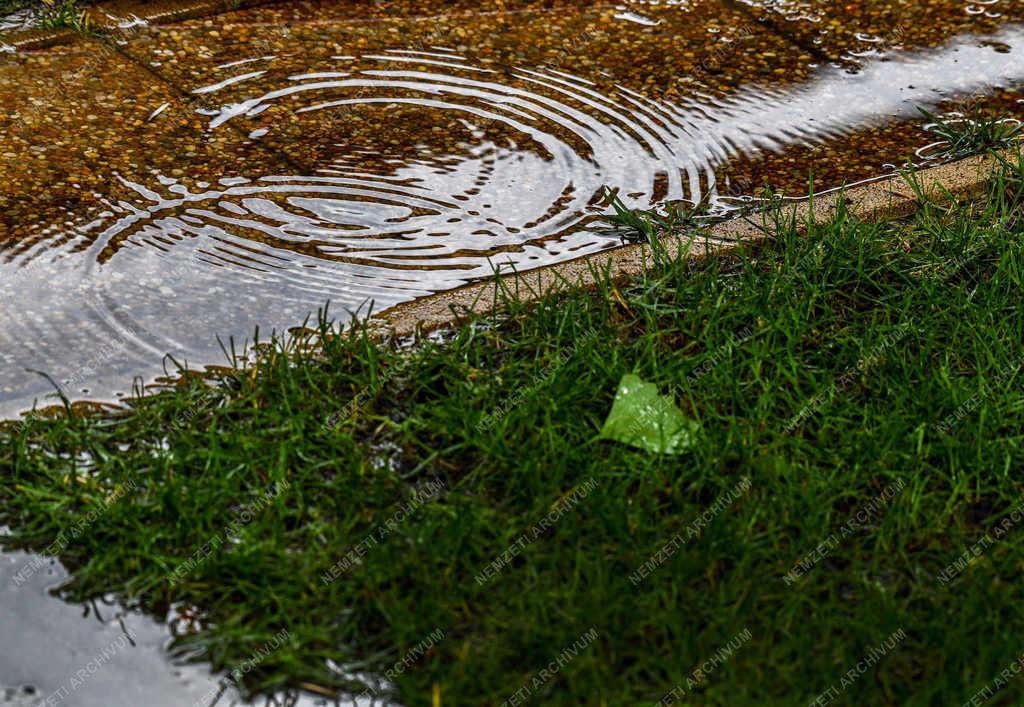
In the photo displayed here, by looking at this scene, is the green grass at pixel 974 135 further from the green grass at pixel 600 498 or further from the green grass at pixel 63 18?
the green grass at pixel 63 18

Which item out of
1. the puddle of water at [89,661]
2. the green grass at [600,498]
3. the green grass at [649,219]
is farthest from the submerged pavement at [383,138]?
the puddle of water at [89,661]

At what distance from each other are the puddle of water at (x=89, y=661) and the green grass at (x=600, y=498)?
2.0 inches

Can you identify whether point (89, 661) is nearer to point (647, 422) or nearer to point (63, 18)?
point (647, 422)

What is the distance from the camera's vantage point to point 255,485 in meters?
2.75

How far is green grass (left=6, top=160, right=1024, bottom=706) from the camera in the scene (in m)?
2.38

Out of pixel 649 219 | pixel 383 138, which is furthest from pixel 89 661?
pixel 383 138

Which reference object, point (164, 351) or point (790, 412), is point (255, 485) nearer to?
point (164, 351)

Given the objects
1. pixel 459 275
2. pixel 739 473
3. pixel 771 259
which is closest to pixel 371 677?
pixel 739 473

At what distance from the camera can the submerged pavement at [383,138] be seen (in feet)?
11.0

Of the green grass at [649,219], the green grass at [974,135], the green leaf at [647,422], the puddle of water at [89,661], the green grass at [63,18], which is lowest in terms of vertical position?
the puddle of water at [89,661]

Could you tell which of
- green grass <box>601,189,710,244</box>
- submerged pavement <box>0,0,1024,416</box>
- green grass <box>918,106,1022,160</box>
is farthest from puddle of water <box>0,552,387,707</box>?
green grass <box>918,106,1022,160</box>

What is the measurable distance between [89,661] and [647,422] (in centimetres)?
140

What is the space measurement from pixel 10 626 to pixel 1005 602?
2.16m

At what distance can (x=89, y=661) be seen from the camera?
2418 millimetres
